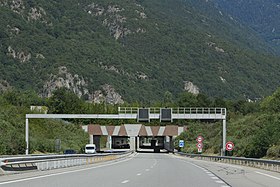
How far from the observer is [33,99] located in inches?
7534

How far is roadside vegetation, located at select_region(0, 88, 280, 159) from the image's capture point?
62.6m

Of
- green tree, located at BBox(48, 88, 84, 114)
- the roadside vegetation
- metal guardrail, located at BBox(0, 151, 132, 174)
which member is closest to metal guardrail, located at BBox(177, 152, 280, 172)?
the roadside vegetation

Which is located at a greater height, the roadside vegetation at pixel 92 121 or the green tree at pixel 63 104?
the green tree at pixel 63 104

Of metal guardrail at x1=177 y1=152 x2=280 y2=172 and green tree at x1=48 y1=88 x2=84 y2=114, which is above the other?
green tree at x1=48 y1=88 x2=84 y2=114

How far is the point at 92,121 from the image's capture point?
157125 mm

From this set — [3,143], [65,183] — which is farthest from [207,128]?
[65,183]

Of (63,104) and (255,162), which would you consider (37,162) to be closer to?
(255,162)

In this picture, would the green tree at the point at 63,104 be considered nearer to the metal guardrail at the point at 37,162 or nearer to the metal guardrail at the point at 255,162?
the metal guardrail at the point at 255,162

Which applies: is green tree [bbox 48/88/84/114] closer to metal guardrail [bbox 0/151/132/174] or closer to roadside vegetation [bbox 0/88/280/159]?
roadside vegetation [bbox 0/88/280/159]

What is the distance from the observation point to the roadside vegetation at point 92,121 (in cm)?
6258

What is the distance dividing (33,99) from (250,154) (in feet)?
442

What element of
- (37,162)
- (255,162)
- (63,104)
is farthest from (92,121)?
(37,162)

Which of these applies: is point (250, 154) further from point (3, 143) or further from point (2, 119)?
point (2, 119)

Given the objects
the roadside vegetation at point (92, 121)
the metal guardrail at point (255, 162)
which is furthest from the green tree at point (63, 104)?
the metal guardrail at point (255, 162)
